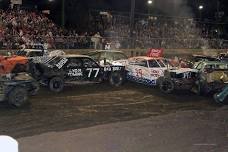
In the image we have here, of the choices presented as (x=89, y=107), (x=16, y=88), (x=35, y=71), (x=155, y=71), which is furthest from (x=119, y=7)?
(x=16, y=88)

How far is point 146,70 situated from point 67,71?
361 centimetres

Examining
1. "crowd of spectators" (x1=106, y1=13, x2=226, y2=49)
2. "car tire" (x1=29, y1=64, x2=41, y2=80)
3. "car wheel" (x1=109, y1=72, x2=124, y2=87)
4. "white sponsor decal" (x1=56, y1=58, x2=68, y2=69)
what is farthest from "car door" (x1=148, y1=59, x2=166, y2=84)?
"crowd of spectators" (x1=106, y1=13, x2=226, y2=49)

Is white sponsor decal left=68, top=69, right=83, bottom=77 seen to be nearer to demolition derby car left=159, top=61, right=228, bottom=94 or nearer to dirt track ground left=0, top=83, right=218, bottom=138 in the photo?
dirt track ground left=0, top=83, right=218, bottom=138

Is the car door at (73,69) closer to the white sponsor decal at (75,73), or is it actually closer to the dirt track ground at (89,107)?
the white sponsor decal at (75,73)

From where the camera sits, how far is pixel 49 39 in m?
23.6

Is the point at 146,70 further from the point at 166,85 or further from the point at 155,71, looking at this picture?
the point at 166,85

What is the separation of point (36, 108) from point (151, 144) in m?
4.54

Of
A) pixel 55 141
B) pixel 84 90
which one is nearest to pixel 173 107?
pixel 84 90

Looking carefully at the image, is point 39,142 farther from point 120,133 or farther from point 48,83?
point 48,83

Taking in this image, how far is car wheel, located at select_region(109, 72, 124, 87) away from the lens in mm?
16828

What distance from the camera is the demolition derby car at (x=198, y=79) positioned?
15.3 m

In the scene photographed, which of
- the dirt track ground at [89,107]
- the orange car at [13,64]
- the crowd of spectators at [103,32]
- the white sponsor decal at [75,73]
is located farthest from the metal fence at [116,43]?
the white sponsor decal at [75,73]

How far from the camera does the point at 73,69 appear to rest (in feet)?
49.4

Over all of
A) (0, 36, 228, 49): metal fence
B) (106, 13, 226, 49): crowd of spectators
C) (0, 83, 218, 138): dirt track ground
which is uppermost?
(106, 13, 226, 49): crowd of spectators
